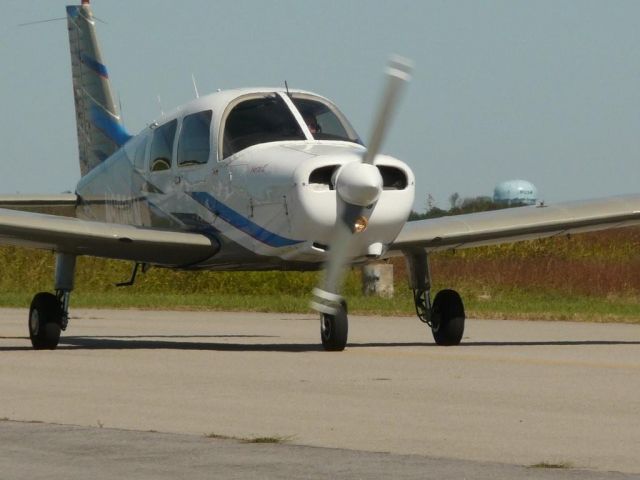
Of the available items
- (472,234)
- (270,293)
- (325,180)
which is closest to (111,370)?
(325,180)

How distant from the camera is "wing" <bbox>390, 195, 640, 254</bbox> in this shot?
58.7 ft

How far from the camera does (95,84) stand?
2484cm

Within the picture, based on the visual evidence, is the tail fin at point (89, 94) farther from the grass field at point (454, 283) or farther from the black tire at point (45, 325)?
the black tire at point (45, 325)

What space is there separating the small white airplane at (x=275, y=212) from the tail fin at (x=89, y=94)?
365 centimetres

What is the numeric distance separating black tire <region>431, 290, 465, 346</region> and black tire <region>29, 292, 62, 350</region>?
4260 millimetres

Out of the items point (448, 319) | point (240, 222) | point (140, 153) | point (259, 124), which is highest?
point (259, 124)

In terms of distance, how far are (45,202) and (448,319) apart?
25.4 ft

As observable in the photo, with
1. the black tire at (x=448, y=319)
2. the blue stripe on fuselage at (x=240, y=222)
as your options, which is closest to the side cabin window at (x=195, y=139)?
the blue stripe on fuselage at (x=240, y=222)

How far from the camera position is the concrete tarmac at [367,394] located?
886 cm

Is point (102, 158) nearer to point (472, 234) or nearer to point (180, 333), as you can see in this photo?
point (180, 333)

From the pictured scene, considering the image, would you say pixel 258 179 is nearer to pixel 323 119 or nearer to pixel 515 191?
pixel 323 119

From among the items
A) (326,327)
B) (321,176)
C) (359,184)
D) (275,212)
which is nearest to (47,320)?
(275,212)

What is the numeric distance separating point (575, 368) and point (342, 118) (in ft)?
15.4

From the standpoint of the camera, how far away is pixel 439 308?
18.1 m
